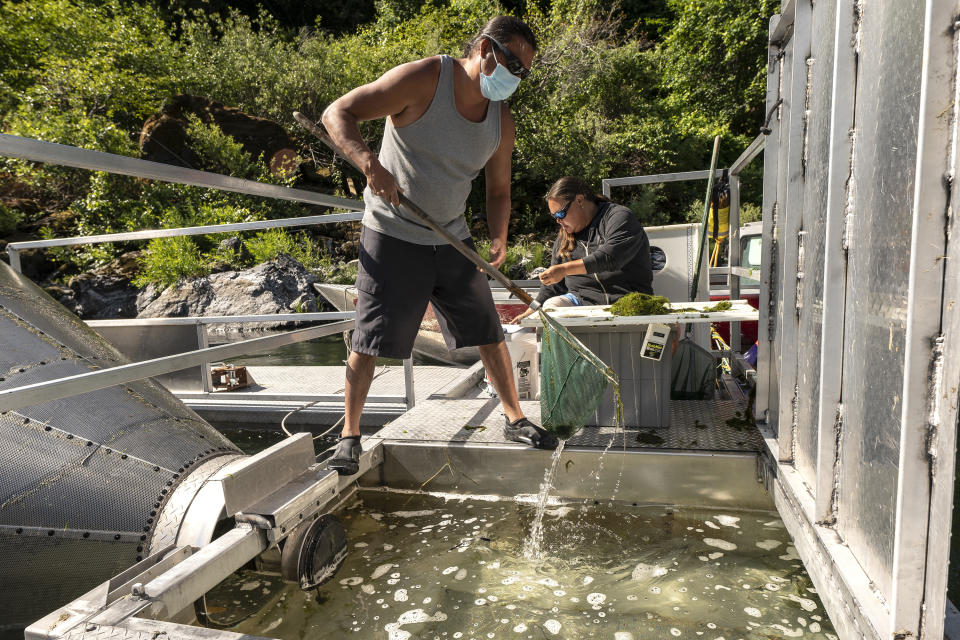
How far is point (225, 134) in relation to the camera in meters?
18.5

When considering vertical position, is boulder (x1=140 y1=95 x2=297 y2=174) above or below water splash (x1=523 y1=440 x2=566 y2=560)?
above

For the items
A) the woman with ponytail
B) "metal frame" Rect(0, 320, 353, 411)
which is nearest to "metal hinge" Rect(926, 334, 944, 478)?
"metal frame" Rect(0, 320, 353, 411)

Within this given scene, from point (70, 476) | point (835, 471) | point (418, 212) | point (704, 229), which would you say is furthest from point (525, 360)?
point (70, 476)

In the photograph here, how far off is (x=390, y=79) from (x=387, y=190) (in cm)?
45

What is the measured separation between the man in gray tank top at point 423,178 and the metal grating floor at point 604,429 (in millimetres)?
321

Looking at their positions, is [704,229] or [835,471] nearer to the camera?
[835,471]

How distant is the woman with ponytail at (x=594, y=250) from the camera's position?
3.48m

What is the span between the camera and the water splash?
222 centimetres

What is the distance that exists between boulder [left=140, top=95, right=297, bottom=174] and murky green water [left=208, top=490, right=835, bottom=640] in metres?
18.2

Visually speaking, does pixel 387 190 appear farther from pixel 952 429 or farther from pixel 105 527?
pixel 952 429

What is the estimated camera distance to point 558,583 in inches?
79.6

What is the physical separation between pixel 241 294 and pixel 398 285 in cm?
1117

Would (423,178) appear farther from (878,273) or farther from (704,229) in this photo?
(704,229)

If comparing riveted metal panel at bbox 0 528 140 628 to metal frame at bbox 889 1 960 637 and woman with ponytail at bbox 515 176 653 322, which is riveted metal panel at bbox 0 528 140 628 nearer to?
metal frame at bbox 889 1 960 637
